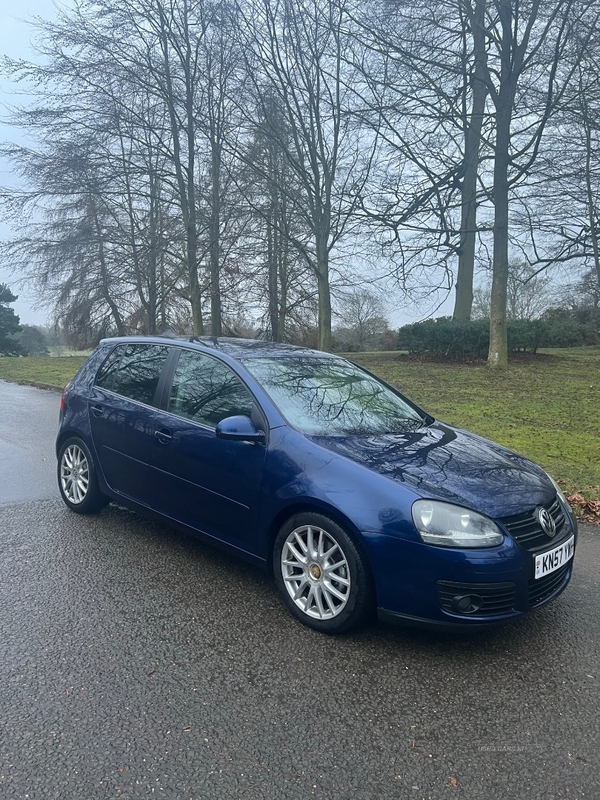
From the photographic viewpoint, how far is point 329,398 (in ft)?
14.1

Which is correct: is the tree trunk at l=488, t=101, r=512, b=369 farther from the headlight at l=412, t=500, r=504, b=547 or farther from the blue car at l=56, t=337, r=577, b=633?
the headlight at l=412, t=500, r=504, b=547

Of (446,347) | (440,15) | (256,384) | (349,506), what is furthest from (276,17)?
(349,506)

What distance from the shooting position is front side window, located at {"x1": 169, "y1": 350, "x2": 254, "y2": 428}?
4102mm

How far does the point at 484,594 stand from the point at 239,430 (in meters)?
1.66

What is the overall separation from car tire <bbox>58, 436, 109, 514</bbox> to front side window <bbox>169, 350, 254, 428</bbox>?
1189 mm

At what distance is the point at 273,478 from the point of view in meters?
3.61

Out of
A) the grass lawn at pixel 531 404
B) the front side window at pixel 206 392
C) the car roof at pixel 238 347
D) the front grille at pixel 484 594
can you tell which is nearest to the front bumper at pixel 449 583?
the front grille at pixel 484 594

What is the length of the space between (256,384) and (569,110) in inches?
558

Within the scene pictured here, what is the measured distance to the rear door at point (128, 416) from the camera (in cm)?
454

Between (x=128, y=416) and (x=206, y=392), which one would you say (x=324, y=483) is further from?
(x=128, y=416)

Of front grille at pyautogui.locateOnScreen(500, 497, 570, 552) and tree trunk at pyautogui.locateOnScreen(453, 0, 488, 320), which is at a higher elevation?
A: tree trunk at pyautogui.locateOnScreen(453, 0, 488, 320)

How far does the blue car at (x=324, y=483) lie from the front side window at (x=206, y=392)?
0.04 feet

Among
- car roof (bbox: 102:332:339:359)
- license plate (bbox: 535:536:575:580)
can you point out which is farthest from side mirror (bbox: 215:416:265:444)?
license plate (bbox: 535:536:575:580)

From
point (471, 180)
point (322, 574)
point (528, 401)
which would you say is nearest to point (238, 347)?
point (322, 574)
